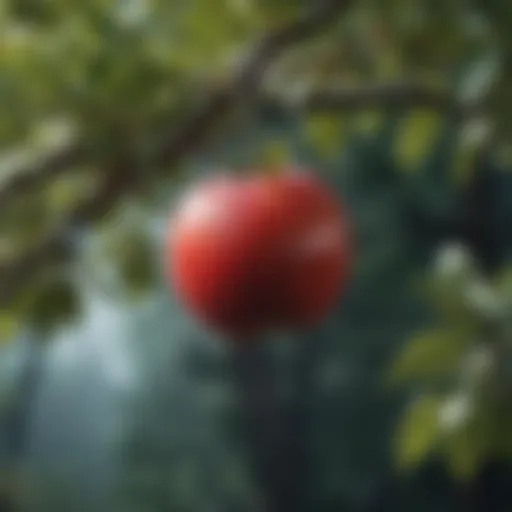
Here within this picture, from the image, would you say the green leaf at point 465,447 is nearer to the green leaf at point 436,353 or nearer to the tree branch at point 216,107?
the green leaf at point 436,353

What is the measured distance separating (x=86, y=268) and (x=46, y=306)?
0.05 m

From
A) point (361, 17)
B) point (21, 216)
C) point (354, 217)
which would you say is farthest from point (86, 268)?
point (354, 217)

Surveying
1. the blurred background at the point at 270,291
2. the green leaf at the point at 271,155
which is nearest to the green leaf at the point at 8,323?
the blurred background at the point at 270,291

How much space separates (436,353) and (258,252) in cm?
12

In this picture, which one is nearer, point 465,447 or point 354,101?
point 354,101

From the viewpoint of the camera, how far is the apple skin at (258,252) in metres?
0.41

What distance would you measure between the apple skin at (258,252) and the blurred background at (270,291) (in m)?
0.02

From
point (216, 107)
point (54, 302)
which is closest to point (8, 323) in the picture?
point (54, 302)

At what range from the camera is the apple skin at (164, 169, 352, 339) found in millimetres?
412

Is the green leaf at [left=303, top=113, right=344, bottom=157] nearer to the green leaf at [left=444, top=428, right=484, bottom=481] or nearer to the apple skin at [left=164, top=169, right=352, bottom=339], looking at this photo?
the apple skin at [left=164, top=169, right=352, bottom=339]

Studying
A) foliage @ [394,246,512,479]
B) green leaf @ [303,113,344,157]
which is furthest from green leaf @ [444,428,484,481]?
green leaf @ [303,113,344,157]

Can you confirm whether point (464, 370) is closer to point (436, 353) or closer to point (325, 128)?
point (436, 353)

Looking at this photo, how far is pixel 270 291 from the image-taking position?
418 millimetres

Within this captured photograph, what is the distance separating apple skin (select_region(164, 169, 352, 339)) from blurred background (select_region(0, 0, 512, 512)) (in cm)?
2
